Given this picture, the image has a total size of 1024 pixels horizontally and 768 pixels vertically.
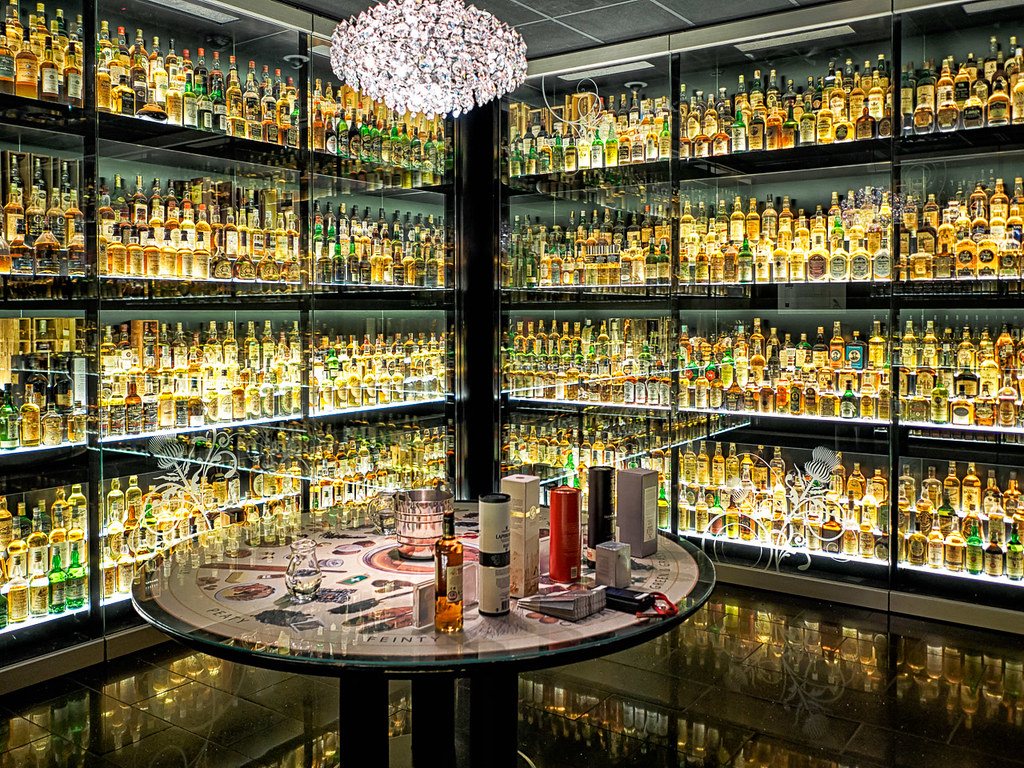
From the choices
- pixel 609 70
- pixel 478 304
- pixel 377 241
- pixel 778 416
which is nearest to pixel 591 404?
pixel 478 304

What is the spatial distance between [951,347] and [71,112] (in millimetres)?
4397

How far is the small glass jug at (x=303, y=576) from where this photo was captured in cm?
203

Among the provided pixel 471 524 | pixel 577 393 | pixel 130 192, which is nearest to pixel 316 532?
pixel 471 524

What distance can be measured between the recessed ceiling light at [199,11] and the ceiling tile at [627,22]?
70.2 inches

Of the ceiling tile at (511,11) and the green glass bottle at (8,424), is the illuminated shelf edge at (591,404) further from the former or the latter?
the green glass bottle at (8,424)

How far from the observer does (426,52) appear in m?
2.47

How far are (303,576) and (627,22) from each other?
3819mm

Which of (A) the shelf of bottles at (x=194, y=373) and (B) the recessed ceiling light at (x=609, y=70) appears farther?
(B) the recessed ceiling light at (x=609, y=70)

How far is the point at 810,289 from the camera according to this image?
15.0 ft

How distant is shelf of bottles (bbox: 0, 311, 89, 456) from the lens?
139 inches

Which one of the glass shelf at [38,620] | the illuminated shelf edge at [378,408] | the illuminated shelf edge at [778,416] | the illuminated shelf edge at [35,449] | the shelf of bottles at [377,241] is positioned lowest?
the glass shelf at [38,620]

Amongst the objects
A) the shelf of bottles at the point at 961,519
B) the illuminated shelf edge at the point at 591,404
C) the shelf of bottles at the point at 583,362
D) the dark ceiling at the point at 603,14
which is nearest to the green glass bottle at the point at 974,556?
the shelf of bottles at the point at 961,519

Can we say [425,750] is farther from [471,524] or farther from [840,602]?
[840,602]

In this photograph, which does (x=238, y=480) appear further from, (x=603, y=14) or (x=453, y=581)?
(x=603, y=14)
